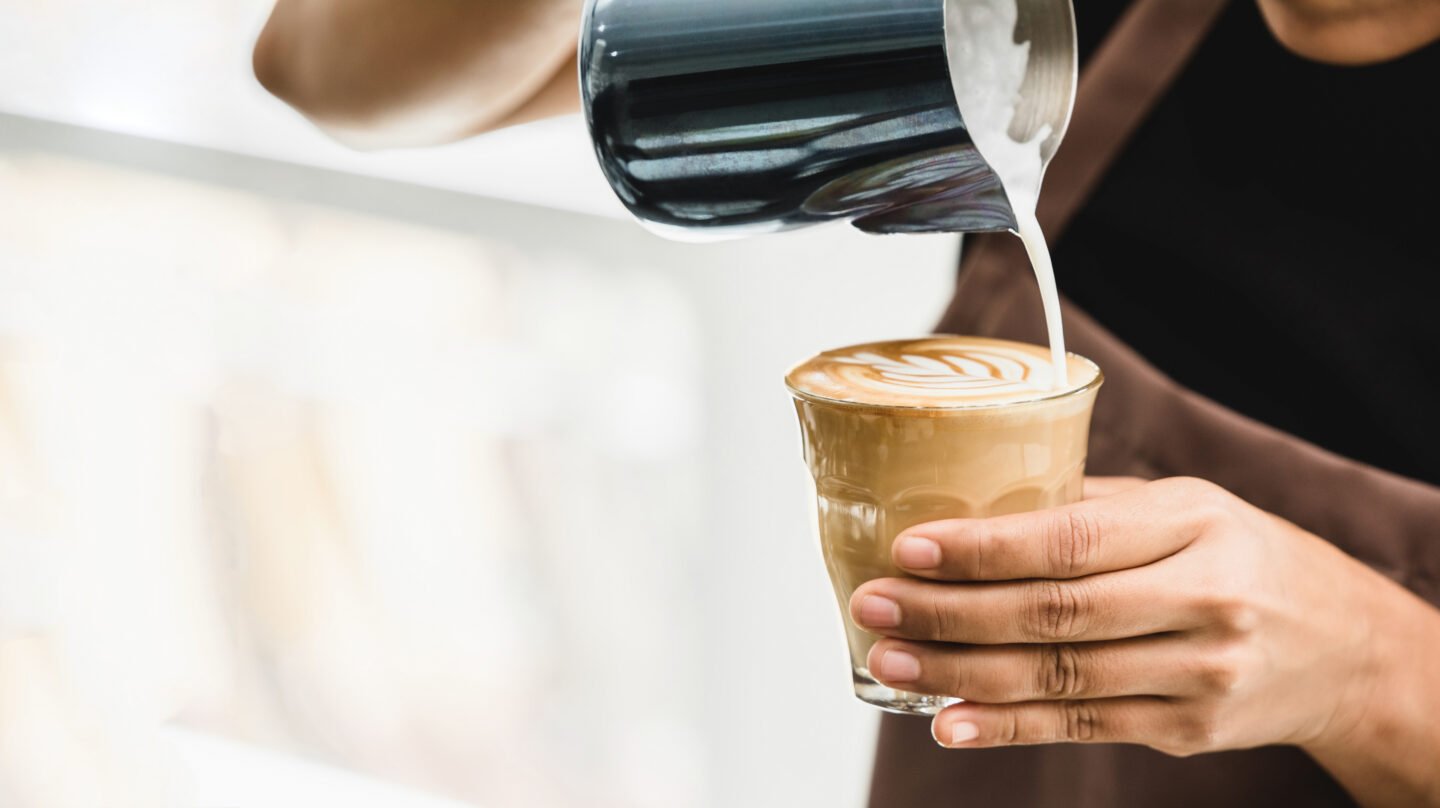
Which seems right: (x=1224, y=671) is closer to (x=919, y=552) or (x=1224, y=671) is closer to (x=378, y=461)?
(x=919, y=552)

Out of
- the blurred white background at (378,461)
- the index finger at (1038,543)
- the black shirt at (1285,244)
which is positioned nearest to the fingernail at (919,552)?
the index finger at (1038,543)

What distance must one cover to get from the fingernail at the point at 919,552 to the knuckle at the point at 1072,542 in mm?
51

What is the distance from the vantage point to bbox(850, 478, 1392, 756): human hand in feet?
1.88

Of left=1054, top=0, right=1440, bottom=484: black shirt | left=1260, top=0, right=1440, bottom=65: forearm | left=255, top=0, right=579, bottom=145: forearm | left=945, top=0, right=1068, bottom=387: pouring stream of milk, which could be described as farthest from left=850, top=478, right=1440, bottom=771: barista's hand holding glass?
Answer: left=255, top=0, right=579, bottom=145: forearm

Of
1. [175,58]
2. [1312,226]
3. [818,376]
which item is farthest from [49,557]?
[1312,226]

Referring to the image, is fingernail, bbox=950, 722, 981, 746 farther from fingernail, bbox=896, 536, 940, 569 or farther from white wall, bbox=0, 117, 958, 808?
white wall, bbox=0, 117, 958, 808

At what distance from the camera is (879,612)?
592 mm

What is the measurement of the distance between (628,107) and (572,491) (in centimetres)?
83

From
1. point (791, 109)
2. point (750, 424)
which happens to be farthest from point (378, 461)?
point (791, 109)

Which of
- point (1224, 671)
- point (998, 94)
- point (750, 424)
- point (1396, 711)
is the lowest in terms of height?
point (750, 424)

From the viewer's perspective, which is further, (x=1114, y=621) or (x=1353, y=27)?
(x=1353, y=27)

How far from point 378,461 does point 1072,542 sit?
0.89 meters

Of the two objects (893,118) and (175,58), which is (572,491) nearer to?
(175,58)

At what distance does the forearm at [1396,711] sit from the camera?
28.3 inches
